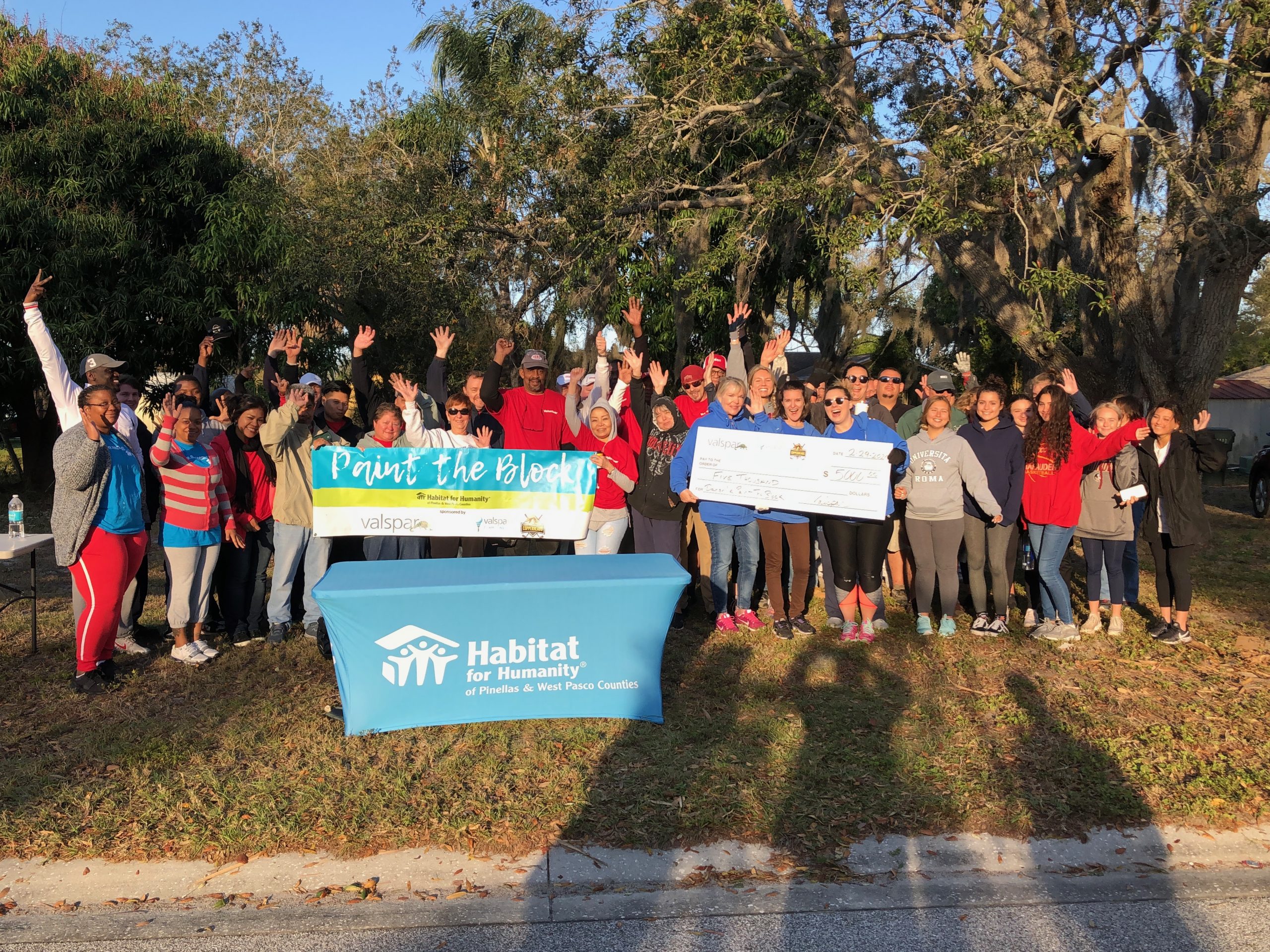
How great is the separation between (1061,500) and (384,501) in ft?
17.1

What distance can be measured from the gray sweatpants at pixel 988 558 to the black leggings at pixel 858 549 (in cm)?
72

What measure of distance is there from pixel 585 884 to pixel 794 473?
4076mm

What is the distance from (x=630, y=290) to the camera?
837 inches

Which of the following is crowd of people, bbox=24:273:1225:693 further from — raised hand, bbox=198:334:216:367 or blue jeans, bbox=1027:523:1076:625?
raised hand, bbox=198:334:216:367

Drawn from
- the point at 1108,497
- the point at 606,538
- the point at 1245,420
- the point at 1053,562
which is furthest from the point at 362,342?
the point at 1245,420

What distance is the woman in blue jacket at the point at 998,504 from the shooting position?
7629 mm

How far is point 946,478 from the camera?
754 cm

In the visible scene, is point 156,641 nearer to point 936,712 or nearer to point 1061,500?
point 936,712

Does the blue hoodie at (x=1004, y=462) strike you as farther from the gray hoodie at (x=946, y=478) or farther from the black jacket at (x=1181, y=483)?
the black jacket at (x=1181, y=483)

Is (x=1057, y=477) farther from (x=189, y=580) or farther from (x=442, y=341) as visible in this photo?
(x=189, y=580)

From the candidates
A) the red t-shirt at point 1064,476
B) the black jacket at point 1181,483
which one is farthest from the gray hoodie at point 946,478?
the black jacket at point 1181,483

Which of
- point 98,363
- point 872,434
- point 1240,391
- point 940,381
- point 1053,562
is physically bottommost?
point 1053,562

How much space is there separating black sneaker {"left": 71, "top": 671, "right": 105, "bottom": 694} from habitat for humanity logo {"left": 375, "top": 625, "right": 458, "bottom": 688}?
239cm

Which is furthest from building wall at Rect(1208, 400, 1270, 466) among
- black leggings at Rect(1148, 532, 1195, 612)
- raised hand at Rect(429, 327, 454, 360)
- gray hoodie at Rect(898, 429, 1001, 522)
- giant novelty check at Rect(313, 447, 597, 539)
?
giant novelty check at Rect(313, 447, 597, 539)
